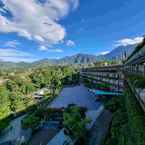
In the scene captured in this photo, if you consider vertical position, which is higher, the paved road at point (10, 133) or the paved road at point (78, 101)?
the paved road at point (78, 101)

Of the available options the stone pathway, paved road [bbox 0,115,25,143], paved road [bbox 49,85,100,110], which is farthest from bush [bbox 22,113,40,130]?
paved road [bbox 49,85,100,110]

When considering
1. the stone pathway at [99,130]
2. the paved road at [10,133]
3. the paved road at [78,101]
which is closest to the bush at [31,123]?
the paved road at [10,133]

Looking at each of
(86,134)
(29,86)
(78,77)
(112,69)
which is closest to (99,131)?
(86,134)

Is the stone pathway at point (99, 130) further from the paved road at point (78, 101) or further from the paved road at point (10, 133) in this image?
the paved road at point (10, 133)

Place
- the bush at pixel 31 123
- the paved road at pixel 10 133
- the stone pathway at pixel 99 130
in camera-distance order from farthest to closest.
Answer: the paved road at pixel 10 133, the bush at pixel 31 123, the stone pathway at pixel 99 130

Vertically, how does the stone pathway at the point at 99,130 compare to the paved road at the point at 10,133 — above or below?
above

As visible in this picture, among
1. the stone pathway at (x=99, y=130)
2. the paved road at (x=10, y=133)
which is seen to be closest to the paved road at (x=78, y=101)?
the stone pathway at (x=99, y=130)

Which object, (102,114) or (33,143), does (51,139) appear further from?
(102,114)

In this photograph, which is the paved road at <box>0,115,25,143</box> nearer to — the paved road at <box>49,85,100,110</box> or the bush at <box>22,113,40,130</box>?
the bush at <box>22,113,40,130</box>

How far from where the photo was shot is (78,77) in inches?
2496

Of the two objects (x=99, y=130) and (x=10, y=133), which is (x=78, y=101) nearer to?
(x=10, y=133)

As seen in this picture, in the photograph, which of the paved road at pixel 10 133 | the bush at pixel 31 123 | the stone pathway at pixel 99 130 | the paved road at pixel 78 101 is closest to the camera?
the stone pathway at pixel 99 130

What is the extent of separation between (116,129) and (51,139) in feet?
20.4

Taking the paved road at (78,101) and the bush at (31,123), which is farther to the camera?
the paved road at (78,101)
